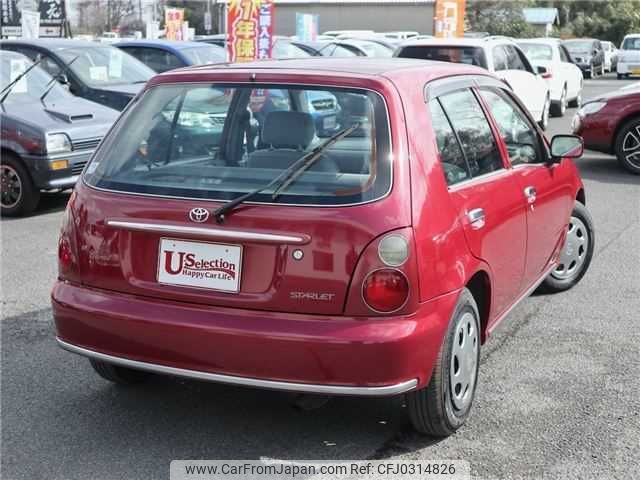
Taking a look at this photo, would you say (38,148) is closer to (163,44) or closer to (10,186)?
(10,186)

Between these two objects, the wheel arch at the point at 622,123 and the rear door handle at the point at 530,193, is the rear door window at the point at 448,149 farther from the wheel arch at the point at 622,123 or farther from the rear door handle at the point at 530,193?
the wheel arch at the point at 622,123

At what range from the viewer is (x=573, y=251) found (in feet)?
20.1

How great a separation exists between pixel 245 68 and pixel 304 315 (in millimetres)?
1233

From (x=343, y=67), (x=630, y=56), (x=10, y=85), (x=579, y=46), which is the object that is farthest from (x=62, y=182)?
(x=579, y=46)

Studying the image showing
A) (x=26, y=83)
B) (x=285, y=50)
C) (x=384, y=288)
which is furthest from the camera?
(x=285, y=50)

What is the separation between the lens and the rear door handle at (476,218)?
391 centimetres

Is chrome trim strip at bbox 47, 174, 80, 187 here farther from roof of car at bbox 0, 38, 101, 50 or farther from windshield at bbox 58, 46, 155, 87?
roof of car at bbox 0, 38, 101, 50

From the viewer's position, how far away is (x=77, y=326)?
3760 millimetres

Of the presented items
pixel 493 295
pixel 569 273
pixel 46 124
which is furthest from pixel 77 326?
pixel 46 124

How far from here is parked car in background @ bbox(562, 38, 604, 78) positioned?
3762 cm

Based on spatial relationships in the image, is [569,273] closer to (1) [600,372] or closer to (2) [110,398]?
(1) [600,372]

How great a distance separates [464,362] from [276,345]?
969 millimetres

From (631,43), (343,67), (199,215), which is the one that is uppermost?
(343,67)

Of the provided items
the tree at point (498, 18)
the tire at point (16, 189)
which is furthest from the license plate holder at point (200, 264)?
the tree at point (498, 18)
